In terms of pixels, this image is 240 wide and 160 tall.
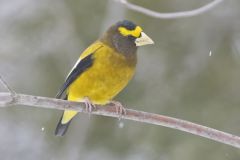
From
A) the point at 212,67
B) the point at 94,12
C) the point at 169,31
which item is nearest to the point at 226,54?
the point at 212,67

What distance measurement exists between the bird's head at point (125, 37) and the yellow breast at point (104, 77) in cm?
8

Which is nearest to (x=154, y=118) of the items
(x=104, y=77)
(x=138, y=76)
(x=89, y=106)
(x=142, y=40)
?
(x=89, y=106)

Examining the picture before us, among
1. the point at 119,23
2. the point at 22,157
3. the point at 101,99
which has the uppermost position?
the point at 119,23

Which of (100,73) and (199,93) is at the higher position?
(100,73)

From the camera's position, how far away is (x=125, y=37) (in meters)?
5.21

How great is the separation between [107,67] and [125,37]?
33 cm

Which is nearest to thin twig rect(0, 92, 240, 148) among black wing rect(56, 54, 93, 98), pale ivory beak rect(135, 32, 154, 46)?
black wing rect(56, 54, 93, 98)

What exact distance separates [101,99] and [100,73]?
0.21m

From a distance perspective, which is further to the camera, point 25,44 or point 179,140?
point 25,44

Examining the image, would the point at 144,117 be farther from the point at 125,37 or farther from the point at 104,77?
the point at 125,37

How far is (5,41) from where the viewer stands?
726 cm

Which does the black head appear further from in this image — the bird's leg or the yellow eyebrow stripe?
the bird's leg

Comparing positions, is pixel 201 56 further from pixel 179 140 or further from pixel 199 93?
pixel 179 140

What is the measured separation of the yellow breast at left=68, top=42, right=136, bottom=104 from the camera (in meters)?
5.01
